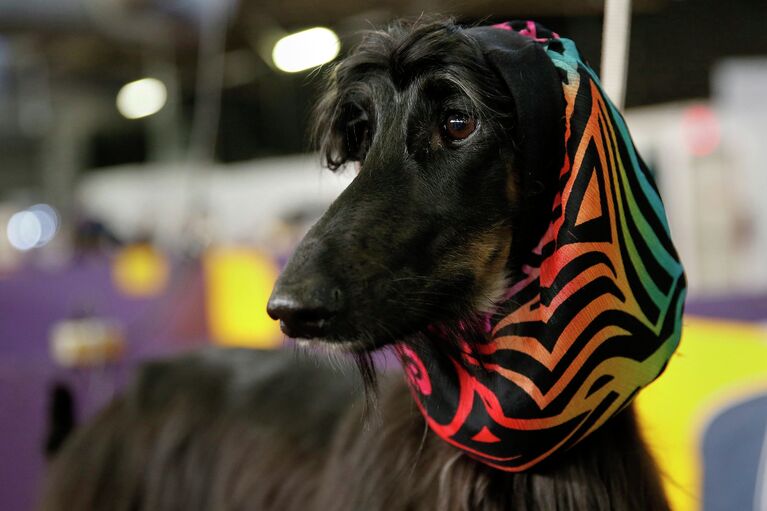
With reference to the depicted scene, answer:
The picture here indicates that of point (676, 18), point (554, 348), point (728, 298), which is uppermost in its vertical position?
point (676, 18)

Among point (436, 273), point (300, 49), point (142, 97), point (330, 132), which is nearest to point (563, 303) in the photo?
point (436, 273)

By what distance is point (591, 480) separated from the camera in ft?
3.18

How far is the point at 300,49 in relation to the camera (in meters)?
6.27

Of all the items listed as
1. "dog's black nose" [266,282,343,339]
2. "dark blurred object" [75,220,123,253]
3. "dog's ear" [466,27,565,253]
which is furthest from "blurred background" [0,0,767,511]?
"dog's black nose" [266,282,343,339]

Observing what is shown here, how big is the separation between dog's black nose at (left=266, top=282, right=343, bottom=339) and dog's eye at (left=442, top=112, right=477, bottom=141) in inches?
10.5

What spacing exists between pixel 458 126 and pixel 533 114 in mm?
92

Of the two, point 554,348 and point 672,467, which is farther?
point 672,467

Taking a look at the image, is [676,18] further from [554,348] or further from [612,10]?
[554,348]

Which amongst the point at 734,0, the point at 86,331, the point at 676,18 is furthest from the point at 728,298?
the point at 734,0

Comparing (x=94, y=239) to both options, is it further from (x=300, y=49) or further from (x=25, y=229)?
(x=25, y=229)

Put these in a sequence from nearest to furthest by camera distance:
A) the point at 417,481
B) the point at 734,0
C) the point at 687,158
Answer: the point at 417,481 → the point at 734,0 → the point at 687,158

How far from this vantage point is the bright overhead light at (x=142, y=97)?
33.6 feet

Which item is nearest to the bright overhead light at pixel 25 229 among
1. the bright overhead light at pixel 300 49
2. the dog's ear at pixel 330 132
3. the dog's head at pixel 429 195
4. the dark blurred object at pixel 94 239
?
the dark blurred object at pixel 94 239

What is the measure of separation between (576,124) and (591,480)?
453 mm
